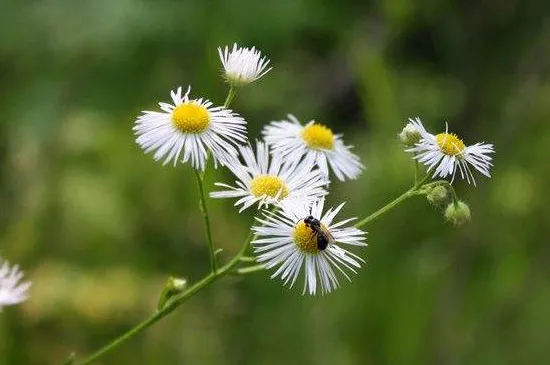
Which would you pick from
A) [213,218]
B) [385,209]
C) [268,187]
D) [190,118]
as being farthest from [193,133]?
[213,218]

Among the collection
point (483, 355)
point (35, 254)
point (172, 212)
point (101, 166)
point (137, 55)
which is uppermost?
point (137, 55)

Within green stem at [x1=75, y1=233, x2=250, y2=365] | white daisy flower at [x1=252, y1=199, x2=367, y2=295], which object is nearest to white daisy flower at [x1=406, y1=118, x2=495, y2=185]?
white daisy flower at [x1=252, y1=199, x2=367, y2=295]

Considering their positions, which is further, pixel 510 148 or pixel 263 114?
pixel 263 114

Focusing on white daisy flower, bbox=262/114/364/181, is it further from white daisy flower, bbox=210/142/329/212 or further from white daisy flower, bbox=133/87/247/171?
white daisy flower, bbox=133/87/247/171

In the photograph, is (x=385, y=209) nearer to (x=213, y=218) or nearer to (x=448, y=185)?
(x=448, y=185)

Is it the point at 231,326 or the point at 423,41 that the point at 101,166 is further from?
the point at 423,41

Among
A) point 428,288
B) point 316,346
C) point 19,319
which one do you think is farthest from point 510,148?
point 19,319
